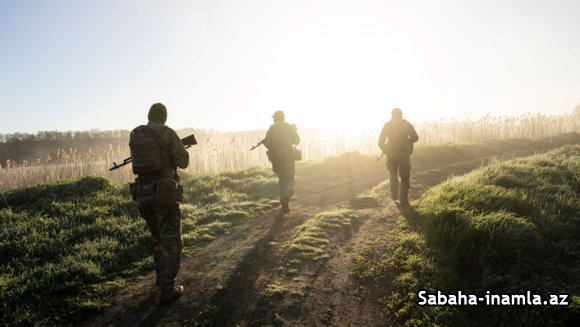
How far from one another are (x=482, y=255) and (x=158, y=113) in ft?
17.1

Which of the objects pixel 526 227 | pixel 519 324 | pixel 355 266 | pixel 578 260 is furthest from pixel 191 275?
pixel 578 260

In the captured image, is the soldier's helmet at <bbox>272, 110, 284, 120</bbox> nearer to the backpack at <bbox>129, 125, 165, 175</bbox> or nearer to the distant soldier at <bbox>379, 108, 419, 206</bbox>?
the distant soldier at <bbox>379, 108, 419, 206</bbox>

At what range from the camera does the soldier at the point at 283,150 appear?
9320mm

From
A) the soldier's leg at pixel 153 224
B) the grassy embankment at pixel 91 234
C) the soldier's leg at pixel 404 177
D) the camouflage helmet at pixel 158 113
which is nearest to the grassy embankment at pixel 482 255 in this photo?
the soldier's leg at pixel 404 177

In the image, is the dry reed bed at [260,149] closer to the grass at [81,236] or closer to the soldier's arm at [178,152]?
the grass at [81,236]

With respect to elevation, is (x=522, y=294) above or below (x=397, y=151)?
below

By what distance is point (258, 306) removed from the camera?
15.2ft

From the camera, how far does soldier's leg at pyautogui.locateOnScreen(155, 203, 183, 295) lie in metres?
4.91

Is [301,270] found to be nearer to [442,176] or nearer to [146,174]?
[146,174]

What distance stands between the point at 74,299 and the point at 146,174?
207 centimetres

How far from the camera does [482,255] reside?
16.7ft

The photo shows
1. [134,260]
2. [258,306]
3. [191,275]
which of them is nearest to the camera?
[258,306]

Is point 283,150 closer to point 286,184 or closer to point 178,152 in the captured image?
point 286,184

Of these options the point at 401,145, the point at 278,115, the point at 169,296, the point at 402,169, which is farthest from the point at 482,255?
the point at 278,115
